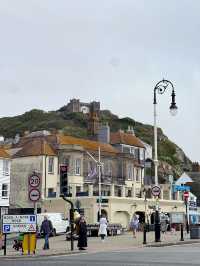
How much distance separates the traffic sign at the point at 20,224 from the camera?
26438 millimetres

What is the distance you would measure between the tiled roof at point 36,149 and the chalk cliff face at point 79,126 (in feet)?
176

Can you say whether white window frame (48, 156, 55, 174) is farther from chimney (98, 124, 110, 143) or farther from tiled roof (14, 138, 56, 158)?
chimney (98, 124, 110, 143)

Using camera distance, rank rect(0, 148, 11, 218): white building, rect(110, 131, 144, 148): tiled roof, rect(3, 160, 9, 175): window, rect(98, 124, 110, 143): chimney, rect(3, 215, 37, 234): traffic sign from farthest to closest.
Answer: rect(110, 131, 144, 148): tiled roof
rect(98, 124, 110, 143): chimney
rect(3, 160, 9, 175): window
rect(0, 148, 11, 218): white building
rect(3, 215, 37, 234): traffic sign

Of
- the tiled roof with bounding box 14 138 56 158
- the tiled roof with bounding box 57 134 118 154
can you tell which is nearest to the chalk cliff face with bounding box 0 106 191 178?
the tiled roof with bounding box 57 134 118 154

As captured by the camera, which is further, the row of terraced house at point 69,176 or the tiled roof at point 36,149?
the tiled roof at point 36,149

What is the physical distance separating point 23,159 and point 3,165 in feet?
12.0

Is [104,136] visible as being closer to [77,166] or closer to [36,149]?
[77,166]

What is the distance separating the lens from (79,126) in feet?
504

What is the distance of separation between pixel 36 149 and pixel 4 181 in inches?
218

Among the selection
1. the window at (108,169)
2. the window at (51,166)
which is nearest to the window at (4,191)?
the window at (51,166)

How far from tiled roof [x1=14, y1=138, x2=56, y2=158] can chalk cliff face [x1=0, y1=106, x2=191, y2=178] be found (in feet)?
176

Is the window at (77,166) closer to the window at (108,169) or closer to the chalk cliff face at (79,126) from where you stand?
the window at (108,169)

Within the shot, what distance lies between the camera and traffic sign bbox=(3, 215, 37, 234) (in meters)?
26.4

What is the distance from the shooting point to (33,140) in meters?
75.5
